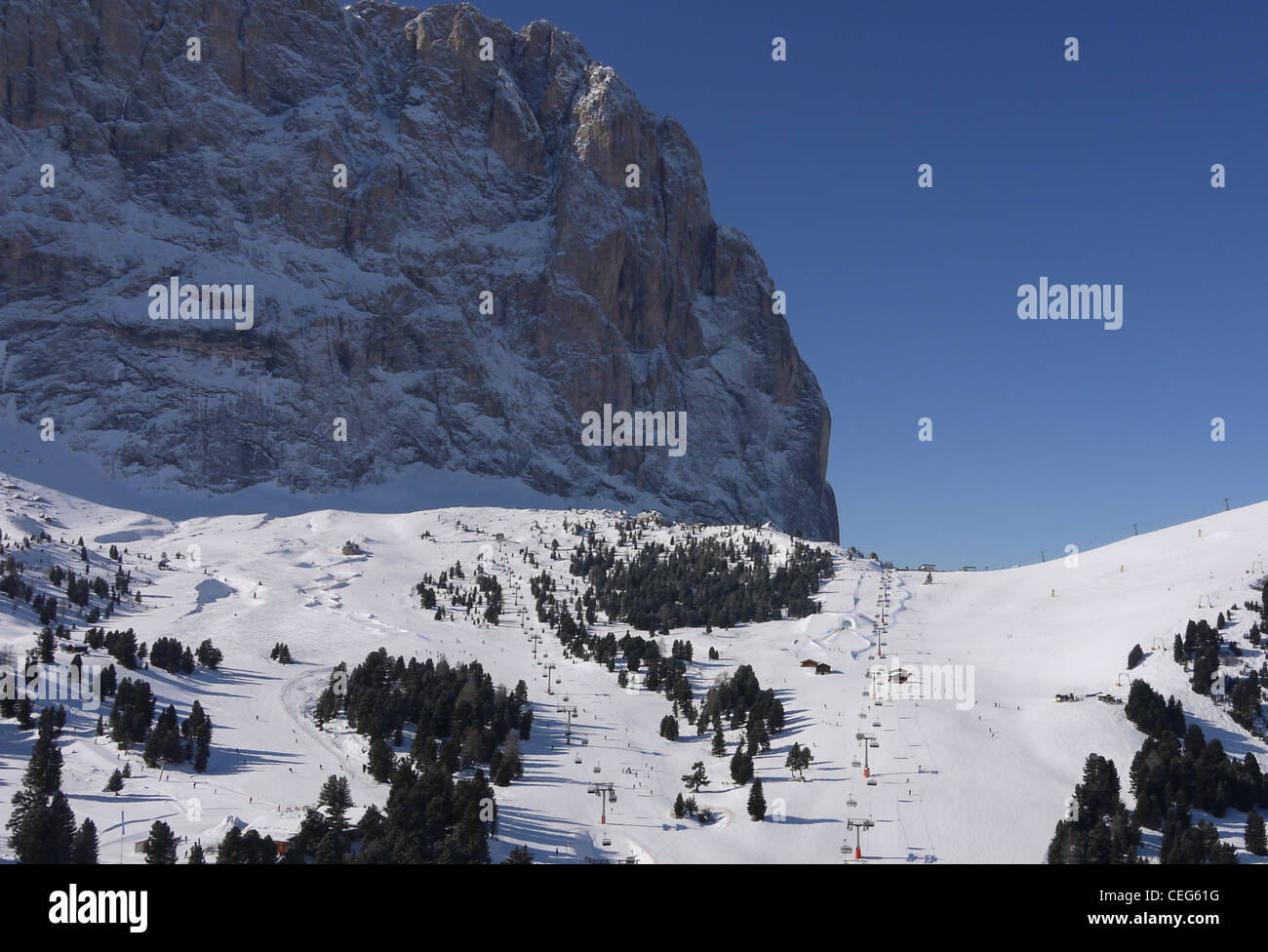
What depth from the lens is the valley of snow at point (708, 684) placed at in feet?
228

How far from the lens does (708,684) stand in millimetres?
118375

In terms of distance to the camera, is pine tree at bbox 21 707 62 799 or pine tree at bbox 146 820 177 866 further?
pine tree at bbox 21 707 62 799

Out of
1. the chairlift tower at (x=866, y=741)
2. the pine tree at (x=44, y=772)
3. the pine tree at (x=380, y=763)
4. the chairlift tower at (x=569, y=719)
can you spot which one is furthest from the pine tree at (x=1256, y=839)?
the pine tree at (x=44, y=772)

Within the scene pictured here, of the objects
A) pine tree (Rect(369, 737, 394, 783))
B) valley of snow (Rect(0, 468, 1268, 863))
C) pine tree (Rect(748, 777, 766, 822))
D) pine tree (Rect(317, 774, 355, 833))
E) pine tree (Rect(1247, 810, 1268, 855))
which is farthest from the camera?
pine tree (Rect(369, 737, 394, 783))

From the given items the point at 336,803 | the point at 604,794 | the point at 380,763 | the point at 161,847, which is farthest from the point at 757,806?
the point at 161,847

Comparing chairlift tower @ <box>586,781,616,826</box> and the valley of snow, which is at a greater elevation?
the valley of snow

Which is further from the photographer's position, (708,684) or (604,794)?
(708,684)

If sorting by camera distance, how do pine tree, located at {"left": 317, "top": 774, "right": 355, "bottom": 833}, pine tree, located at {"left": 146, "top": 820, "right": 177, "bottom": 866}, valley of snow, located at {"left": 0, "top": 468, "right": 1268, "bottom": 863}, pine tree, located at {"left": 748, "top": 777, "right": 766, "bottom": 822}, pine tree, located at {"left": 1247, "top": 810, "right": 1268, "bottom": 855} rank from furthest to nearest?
pine tree, located at {"left": 748, "top": 777, "right": 766, "bottom": 822}
valley of snow, located at {"left": 0, "top": 468, "right": 1268, "bottom": 863}
pine tree, located at {"left": 1247, "top": 810, "right": 1268, "bottom": 855}
pine tree, located at {"left": 317, "top": 774, "right": 355, "bottom": 833}
pine tree, located at {"left": 146, "top": 820, "right": 177, "bottom": 866}

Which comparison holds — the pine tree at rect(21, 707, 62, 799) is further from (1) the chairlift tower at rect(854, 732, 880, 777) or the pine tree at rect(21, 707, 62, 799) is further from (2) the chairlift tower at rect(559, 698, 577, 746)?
(1) the chairlift tower at rect(854, 732, 880, 777)

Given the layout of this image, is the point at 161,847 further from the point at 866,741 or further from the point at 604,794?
the point at 866,741

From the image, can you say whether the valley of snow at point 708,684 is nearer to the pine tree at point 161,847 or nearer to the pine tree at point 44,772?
the pine tree at point 44,772

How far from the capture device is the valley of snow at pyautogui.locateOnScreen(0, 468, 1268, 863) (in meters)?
69.6

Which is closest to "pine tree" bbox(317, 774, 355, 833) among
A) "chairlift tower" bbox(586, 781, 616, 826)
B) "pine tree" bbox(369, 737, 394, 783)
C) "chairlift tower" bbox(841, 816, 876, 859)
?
"pine tree" bbox(369, 737, 394, 783)
